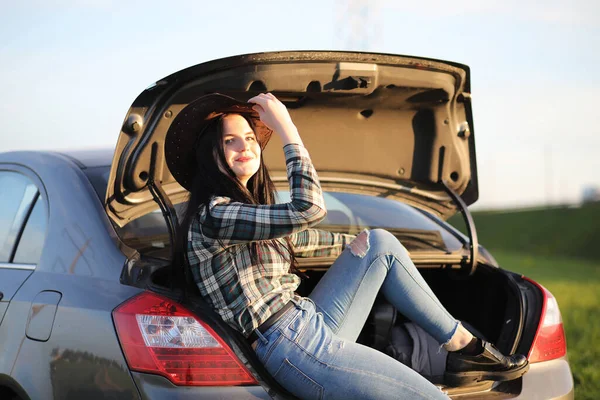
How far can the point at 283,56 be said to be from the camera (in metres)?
2.83

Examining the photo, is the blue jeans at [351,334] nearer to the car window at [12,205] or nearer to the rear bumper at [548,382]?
the rear bumper at [548,382]

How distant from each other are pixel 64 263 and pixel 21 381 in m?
0.45

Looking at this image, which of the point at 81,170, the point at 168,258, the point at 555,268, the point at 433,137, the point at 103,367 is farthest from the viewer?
the point at 555,268

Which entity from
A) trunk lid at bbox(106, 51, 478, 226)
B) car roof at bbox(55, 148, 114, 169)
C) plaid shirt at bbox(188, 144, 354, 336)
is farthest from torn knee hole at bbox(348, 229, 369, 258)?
car roof at bbox(55, 148, 114, 169)

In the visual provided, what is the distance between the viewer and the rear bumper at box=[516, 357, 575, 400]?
2.89 metres

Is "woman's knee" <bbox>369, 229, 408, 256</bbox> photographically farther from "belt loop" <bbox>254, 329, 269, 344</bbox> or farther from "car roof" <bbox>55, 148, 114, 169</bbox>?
"car roof" <bbox>55, 148, 114, 169</bbox>

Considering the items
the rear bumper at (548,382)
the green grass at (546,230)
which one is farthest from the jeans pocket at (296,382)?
the green grass at (546,230)

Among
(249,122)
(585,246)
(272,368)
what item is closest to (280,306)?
(272,368)

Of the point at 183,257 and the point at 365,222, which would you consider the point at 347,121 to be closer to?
the point at 365,222

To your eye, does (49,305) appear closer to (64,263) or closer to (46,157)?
(64,263)

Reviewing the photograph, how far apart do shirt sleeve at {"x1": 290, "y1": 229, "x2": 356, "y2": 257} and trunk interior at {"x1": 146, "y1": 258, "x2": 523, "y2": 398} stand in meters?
0.09

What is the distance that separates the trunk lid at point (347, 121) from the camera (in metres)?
2.89

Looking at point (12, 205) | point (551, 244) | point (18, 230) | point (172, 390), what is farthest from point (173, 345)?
point (551, 244)

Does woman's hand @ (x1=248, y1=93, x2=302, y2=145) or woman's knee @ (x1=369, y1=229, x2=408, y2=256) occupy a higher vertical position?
woman's hand @ (x1=248, y1=93, x2=302, y2=145)
